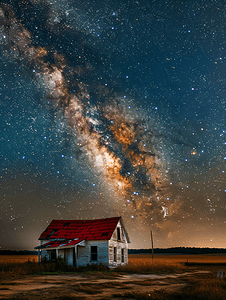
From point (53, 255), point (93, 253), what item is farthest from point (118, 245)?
point (53, 255)

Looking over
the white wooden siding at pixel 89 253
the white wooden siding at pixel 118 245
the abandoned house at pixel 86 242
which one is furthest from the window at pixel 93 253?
the white wooden siding at pixel 118 245

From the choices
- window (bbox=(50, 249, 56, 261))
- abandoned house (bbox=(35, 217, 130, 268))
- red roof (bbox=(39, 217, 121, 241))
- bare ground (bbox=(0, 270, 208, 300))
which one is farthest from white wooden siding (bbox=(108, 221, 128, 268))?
bare ground (bbox=(0, 270, 208, 300))

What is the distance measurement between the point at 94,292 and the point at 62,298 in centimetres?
200

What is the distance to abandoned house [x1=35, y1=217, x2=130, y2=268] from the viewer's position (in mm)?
23766

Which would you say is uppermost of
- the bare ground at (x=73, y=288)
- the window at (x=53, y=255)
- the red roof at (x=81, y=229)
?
the red roof at (x=81, y=229)

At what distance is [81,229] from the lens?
1072 inches

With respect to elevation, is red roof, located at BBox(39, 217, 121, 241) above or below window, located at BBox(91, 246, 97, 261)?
above

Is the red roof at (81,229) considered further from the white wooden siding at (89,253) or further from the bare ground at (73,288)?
the bare ground at (73,288)

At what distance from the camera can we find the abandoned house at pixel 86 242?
23766 millimetres

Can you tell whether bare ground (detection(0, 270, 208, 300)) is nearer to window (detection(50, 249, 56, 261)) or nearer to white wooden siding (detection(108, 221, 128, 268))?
white wooden siding (detection(108, 221, 128, 268))

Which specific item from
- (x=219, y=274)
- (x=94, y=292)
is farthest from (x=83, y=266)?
(x=94, y=292)

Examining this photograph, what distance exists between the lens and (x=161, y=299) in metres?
7.91

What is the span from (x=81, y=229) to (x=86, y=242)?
2.82m

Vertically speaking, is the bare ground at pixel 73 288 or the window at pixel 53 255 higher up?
the bare ground at pixel 73 288
